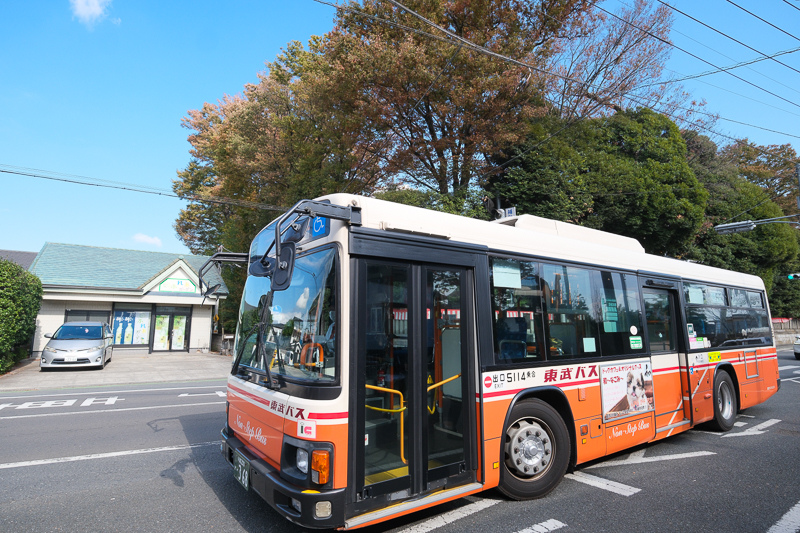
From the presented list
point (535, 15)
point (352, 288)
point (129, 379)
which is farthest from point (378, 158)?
point (352, 288)

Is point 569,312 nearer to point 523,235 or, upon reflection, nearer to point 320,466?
point 523,235

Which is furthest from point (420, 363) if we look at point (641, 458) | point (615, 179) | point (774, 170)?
point (774, 170)

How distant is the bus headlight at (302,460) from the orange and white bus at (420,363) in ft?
0.05

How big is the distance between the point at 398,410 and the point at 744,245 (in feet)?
103


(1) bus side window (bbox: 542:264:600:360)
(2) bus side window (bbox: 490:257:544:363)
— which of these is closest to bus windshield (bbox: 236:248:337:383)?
(2) bus side window (bbox: 490:257:544:363)

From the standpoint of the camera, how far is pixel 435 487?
12.6 feet

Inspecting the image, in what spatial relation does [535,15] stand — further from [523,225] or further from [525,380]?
[525,380]

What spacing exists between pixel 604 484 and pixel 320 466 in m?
3.63

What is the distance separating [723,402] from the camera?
771 cm

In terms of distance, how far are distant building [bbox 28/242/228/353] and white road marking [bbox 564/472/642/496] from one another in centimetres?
1938

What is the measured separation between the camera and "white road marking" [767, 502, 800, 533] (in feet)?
12.9

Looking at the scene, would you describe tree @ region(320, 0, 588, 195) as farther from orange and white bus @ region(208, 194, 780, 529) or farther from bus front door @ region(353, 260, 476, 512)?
bus front door @ region(353, 260, 476, 512)

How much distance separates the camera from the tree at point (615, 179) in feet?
57.8

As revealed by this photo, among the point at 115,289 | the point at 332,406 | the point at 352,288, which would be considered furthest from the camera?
the point at 115,289
